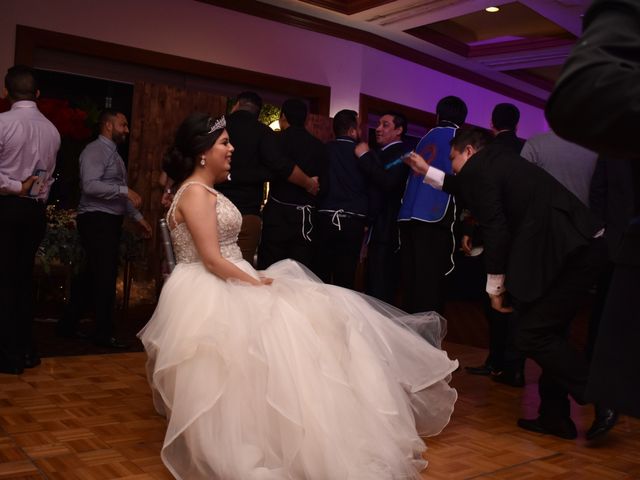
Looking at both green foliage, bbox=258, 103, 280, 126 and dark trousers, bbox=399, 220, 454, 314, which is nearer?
dark trousers, bbox=399, 220, 454, 314

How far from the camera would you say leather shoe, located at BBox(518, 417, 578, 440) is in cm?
305

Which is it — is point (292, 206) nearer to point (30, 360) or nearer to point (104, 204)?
point (104, 204)

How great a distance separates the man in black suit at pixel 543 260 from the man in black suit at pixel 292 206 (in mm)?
1435

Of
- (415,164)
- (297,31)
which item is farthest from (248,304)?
(297,31)

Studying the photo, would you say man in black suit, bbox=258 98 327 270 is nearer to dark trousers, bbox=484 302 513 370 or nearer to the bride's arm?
dark trousers, bbox=484 302 513 370

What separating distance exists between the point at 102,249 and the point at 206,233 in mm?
1776

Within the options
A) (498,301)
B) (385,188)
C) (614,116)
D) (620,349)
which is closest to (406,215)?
(385,188)

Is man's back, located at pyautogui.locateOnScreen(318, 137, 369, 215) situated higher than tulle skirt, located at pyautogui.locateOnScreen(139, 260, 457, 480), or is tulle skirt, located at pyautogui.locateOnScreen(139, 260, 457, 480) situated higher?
man's back, located at pyautogui.locateOnScreen(318, 137, 369, 215)

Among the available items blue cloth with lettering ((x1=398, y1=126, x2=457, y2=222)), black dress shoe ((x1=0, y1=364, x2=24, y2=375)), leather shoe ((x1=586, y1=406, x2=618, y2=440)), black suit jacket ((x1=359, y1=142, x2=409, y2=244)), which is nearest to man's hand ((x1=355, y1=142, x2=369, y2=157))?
black suit jacket ((x1=359, y1=142, x2=409, y2=244))

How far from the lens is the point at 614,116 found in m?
0.78

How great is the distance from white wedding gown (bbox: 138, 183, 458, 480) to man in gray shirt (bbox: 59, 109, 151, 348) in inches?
61.8

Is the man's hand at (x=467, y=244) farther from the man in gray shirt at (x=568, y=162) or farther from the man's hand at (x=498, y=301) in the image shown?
the man's hand at (x=498, y=301)

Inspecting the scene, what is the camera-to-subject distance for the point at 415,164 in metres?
3.67

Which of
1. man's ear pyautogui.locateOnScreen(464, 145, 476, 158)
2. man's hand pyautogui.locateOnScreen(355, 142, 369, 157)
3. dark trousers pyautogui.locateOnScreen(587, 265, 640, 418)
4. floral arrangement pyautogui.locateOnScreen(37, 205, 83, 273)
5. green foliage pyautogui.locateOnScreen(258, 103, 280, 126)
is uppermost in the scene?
green foliage pyautogui.locateOnScreen(258, 103, 280, 126)
